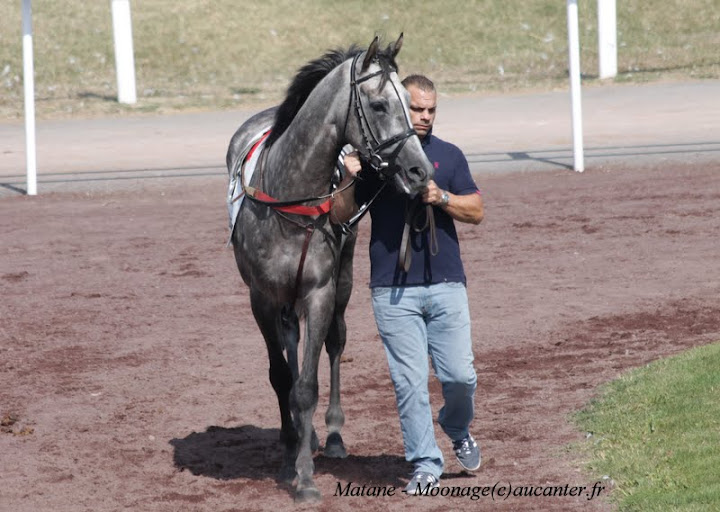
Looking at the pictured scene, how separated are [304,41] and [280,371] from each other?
2731cm

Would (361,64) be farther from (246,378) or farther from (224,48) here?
(224,48)

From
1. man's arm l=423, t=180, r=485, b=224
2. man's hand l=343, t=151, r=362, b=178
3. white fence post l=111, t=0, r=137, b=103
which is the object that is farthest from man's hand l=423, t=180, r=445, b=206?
white fence post l=111, t=0, r=137, b=103

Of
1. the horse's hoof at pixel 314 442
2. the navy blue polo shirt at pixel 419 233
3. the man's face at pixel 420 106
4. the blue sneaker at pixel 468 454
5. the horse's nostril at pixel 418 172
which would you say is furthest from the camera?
the horse's hoof at pixel 314 442

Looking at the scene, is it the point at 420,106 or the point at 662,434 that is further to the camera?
the point at 662,434

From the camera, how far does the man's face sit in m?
5.84

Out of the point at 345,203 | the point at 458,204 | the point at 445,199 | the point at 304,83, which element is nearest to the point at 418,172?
the point at 445,199

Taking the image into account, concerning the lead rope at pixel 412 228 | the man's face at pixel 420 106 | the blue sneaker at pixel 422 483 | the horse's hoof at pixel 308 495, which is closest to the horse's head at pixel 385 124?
the man's face at pixel 420 106

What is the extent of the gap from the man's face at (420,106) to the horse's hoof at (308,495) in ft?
6.33

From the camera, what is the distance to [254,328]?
33.3 ft

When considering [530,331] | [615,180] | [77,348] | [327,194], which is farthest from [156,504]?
[615,180]

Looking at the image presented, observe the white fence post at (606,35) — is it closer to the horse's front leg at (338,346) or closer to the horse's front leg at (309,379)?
the horse's front leg at (338,346)

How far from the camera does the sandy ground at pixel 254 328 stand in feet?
21.9

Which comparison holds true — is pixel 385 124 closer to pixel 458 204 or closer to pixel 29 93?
pixel 458 204

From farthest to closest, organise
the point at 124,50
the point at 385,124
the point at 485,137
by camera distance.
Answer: the point at 124,50 → the point at 485,137 → the point at 385,124
